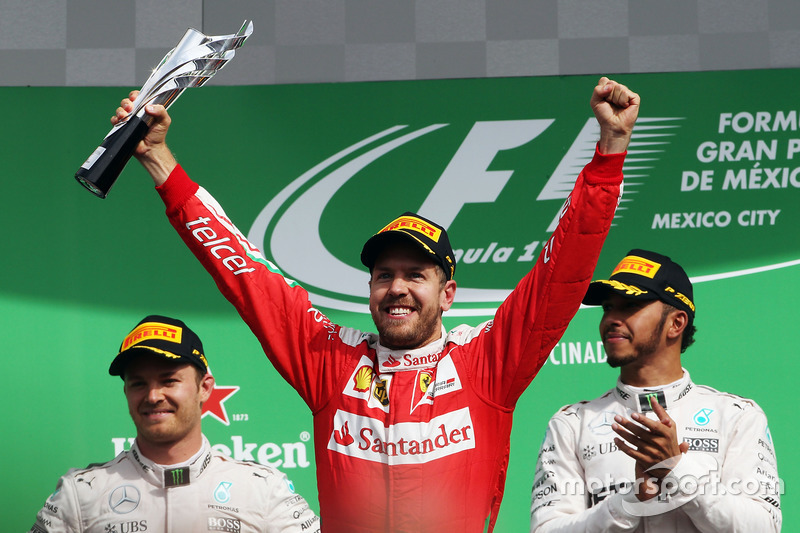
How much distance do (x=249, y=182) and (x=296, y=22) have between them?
2.11 feet

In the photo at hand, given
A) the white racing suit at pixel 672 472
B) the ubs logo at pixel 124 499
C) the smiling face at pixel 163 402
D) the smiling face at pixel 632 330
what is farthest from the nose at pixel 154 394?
the smiling face at pixel 632 330

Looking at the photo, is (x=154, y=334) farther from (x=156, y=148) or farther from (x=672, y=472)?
(x=672, y=472)

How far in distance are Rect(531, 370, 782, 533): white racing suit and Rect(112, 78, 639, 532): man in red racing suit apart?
1.19ft

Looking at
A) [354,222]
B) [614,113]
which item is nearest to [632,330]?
[614,113]

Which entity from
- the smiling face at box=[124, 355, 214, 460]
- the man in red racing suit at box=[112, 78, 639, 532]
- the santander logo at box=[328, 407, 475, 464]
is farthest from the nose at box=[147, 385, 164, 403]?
the santander logo at box=[328, 407, 475, 464]

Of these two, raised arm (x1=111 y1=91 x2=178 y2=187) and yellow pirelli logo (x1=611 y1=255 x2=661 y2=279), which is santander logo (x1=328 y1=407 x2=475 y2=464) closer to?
raised arm (x1=111 y1=91 x2=178 y2=187)

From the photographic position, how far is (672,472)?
2.16 m

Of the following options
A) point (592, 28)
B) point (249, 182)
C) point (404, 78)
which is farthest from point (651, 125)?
point (249, 182)

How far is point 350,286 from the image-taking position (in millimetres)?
3535

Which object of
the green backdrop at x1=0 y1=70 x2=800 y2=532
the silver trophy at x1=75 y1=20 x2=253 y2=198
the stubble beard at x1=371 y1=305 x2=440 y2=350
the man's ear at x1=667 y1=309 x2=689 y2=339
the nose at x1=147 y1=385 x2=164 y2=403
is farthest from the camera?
the green backdrop at x1=0 y1=70 x2=800 y2=532

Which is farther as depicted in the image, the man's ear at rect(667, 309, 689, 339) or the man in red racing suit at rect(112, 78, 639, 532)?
the man's ear at rect(667, 309, 689, 339)

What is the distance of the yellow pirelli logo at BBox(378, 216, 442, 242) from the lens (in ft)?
7.16

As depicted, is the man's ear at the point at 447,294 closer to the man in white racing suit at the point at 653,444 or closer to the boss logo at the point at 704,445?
the man in white racing suit at the point at 653,444

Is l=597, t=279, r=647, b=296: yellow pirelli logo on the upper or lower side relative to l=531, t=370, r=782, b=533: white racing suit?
upper
